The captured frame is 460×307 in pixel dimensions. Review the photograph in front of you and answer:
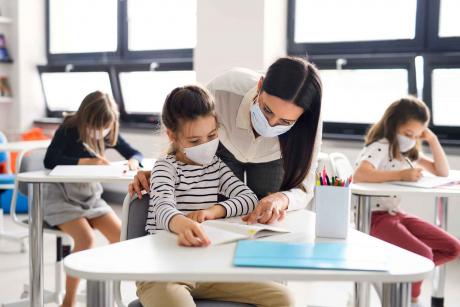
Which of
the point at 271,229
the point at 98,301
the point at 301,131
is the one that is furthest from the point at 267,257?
the point at 301,131

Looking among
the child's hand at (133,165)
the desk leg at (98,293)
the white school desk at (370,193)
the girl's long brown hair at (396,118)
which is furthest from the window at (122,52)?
the desk leg at (98,293)

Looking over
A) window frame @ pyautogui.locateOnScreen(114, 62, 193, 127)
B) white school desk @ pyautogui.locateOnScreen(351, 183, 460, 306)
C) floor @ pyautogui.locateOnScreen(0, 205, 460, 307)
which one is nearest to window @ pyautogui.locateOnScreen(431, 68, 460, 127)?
floor @ pyautogui.locateOnScreen(0, 205, 460, 307)

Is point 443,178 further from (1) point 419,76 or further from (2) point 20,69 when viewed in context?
(2) point 20,69

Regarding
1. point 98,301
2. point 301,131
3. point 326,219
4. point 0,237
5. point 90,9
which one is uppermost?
point 90,9

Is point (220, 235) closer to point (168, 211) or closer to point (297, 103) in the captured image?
point (168, 211)

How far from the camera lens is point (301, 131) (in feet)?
5.64

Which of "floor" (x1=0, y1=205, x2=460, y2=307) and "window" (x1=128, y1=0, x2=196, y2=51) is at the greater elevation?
"window" (x1=128, y1=0, x2=196, y2=51)

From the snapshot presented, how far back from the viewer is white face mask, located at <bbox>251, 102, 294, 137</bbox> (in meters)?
1.66

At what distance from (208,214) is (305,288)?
1.74 m

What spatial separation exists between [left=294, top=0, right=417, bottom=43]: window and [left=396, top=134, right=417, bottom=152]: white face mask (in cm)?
145

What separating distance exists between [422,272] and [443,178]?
165 cm

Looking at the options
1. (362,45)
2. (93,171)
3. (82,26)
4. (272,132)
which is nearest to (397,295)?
(272,132)

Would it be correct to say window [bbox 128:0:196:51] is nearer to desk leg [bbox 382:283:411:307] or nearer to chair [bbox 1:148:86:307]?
chair [bbox 1:148:86:307]

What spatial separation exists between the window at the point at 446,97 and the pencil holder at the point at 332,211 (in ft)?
8.73
